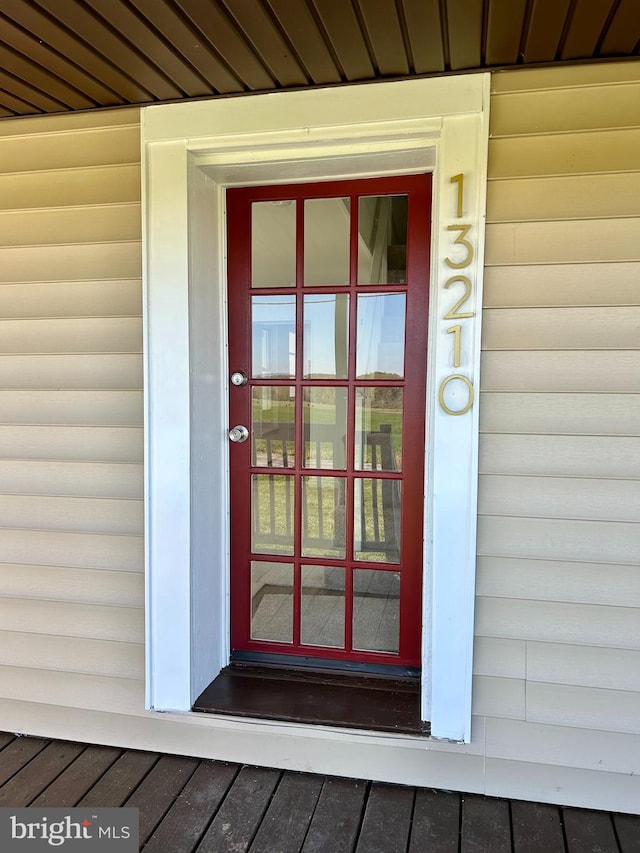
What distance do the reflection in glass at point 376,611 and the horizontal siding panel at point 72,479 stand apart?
0.91 metres

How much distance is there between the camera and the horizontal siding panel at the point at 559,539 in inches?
67.0

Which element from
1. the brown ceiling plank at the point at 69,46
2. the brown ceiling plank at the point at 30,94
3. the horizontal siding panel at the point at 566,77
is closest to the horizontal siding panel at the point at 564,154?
the horizontal siding panel at the point at 566,77

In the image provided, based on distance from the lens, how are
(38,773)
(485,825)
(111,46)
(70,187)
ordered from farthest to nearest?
(70,187) < (38,773) < (485,825) < (111,46)

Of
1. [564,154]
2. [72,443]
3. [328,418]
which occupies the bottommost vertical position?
[72,443]

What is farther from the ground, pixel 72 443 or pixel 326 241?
pixel 326 241

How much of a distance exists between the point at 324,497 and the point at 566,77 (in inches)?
62.3

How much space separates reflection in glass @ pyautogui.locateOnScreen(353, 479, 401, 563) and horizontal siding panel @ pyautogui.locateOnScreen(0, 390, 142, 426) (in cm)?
88

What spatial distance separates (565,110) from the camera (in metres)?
1.66

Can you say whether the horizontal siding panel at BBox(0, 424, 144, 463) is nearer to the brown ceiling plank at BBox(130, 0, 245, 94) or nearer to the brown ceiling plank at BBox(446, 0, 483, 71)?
the brown ceiling plank at BBox(130, 0, 245, 94)

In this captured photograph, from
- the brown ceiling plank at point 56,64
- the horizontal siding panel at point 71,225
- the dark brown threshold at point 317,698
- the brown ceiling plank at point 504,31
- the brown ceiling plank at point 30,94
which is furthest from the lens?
the horizontal siding panel at point 71,225

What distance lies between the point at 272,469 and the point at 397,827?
4.02 ft

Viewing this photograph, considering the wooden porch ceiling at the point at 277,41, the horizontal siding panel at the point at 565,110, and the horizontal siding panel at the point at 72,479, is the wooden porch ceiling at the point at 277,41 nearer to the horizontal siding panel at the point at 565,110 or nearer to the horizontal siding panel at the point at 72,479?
the horizontal siding panel at the point at 565,110

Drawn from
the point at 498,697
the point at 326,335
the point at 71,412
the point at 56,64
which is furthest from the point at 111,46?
the point at 498,697

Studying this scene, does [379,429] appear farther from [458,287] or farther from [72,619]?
[72,619]
